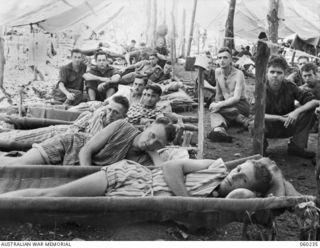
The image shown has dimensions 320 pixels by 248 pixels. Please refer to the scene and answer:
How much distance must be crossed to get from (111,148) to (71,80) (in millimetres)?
2444

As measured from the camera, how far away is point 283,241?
6.67 feet

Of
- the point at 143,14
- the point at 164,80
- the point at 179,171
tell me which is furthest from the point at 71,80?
the point at 143,14

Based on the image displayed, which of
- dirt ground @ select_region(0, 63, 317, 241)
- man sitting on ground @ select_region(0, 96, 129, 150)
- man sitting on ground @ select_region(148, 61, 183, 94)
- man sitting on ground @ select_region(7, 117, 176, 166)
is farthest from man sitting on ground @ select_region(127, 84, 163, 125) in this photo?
man sitting on ground @ select_region(148, 61, 183, 94)

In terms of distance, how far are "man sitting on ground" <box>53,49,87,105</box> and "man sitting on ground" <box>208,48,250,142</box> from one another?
1581mm

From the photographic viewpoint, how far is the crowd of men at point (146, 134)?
213 cm

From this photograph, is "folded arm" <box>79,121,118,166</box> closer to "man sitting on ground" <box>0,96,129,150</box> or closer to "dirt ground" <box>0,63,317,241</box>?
"man sitting on ground" <box>0,96,129,150</box>

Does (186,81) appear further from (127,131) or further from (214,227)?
(214,227)

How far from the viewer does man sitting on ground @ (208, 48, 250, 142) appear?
13.1ft

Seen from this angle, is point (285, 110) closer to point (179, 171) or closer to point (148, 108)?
point (148, 108)

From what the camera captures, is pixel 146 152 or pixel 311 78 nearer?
pixel 146 152

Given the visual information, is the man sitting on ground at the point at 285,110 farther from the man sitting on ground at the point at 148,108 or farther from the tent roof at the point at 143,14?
the tent roof at the point at 143,14

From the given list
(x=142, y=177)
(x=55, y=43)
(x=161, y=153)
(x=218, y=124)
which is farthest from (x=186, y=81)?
(x=142, y=177)

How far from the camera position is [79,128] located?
3121 millimetres

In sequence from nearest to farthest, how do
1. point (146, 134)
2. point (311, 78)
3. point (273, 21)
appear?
point (146, 134)
point (311, 78)
point (273, 21)
